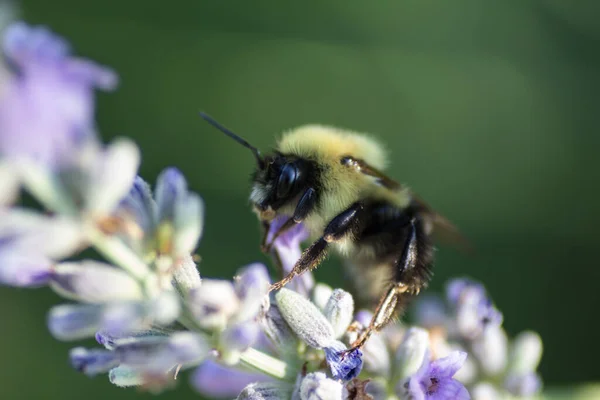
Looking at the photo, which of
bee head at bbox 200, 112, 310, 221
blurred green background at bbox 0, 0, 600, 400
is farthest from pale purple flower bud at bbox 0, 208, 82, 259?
blurred green background at bbox 0, 0, 600, 400

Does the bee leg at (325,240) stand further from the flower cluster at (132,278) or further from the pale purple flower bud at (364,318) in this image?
the pale purple flower bud at (364,318)

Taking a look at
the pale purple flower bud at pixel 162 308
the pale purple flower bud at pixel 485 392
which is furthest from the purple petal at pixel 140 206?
the pale purple flower bud at pixel 485 392

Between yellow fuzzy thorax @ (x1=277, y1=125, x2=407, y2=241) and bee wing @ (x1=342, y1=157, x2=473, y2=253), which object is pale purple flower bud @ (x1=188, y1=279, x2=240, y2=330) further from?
bee wing @ (x1=342, y1=157, x2=473, y2=253)

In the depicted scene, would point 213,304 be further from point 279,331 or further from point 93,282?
point 279,331

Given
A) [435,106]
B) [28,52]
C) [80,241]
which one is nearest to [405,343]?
[80,241]

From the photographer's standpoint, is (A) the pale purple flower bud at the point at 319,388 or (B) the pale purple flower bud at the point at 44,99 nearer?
(B) the pale purple flower bud at the point at 44,99

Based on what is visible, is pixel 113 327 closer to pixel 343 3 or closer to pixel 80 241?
pixel 80 241

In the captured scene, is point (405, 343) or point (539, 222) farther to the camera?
point (539, 222)
